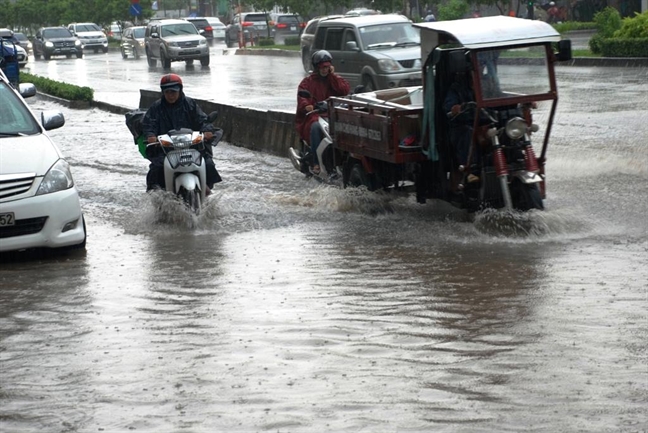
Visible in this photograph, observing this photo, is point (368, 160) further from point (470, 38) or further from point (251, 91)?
point (251, 91)

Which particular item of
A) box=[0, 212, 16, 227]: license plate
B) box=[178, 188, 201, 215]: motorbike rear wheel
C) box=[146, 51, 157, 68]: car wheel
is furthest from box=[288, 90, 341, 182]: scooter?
box=[146, 51, 157, 68]: car wheel

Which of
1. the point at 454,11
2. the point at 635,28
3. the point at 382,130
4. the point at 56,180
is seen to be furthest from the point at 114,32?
the point at 56,180

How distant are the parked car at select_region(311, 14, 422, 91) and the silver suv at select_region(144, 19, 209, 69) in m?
21.0

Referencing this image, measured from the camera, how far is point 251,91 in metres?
30.1

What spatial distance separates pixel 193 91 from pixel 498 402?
1024 inches

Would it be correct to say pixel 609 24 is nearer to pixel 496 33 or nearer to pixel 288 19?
pixel 496 33

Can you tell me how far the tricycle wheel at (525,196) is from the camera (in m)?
9.93

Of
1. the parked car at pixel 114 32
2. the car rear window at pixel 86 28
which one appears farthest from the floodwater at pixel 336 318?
the parked car at pixel 114 32

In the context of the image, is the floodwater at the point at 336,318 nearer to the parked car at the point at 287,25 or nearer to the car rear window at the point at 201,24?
the parked car at the point at 287,25

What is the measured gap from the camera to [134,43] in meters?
58.3

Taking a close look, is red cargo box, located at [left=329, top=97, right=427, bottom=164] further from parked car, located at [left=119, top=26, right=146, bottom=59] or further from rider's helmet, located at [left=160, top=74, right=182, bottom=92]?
parked car, located at [left=119, top=26, right=146, bottom=59]

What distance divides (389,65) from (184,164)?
39.0 feet

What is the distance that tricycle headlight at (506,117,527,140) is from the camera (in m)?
9.93

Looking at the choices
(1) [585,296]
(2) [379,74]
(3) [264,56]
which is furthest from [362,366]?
(3) [264,56]
